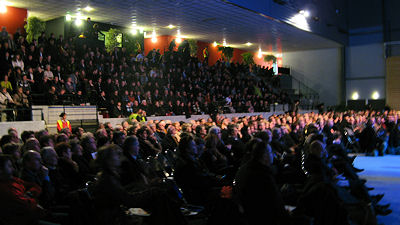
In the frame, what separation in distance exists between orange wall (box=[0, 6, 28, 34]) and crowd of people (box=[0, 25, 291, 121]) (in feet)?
1.77

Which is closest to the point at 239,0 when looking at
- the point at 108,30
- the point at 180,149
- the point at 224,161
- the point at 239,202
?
the point at 108,30

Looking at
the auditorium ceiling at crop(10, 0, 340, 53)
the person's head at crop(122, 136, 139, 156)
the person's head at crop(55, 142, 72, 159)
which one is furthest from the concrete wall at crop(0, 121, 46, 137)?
the person's head at crop(122, 136, 139, 156)

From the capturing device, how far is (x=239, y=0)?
15852 mm

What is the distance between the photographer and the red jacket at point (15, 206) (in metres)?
3.54

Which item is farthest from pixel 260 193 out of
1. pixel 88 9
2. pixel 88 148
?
pixel 88 9

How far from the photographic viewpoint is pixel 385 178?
9180mm

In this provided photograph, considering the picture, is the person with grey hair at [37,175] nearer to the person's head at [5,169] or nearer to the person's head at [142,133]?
the person's head at [5,169]

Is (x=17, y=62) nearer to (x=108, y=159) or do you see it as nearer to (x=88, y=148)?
(x=88, y=148)

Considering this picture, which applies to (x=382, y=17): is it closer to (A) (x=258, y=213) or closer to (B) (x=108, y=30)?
(B) (x=108, y=30)

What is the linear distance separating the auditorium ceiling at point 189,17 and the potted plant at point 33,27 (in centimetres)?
66

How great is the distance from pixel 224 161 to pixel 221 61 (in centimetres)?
1829

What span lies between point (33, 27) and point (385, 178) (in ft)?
45.7

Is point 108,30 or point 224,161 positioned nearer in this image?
point 224,161

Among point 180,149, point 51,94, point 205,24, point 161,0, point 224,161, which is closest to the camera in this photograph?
point 180,149
